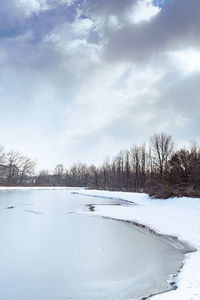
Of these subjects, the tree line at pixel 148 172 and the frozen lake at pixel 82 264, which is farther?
the tree line at pixel 148 172

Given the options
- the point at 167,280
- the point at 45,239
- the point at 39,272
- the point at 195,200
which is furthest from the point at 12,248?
the point at 195,200

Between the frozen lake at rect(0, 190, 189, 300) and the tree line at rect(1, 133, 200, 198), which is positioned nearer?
the frozen lake at rect(0, 190, 189, 300)

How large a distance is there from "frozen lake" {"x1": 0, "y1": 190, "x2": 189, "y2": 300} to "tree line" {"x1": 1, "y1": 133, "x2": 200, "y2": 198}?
395 inches

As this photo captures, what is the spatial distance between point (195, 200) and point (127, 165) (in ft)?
105

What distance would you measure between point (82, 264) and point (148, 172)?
127 ft

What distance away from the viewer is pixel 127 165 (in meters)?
44.6

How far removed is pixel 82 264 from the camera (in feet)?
13.8

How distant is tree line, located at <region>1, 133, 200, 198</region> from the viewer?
17391mm

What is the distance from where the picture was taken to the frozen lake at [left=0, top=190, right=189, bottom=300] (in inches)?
123

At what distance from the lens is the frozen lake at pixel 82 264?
3115 mm

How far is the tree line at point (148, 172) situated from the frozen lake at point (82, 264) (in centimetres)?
1003

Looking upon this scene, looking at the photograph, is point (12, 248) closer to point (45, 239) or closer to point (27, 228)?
point (45, 239)

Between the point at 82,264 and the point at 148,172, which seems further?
the point at 148,172

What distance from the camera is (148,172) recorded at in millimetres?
41562
